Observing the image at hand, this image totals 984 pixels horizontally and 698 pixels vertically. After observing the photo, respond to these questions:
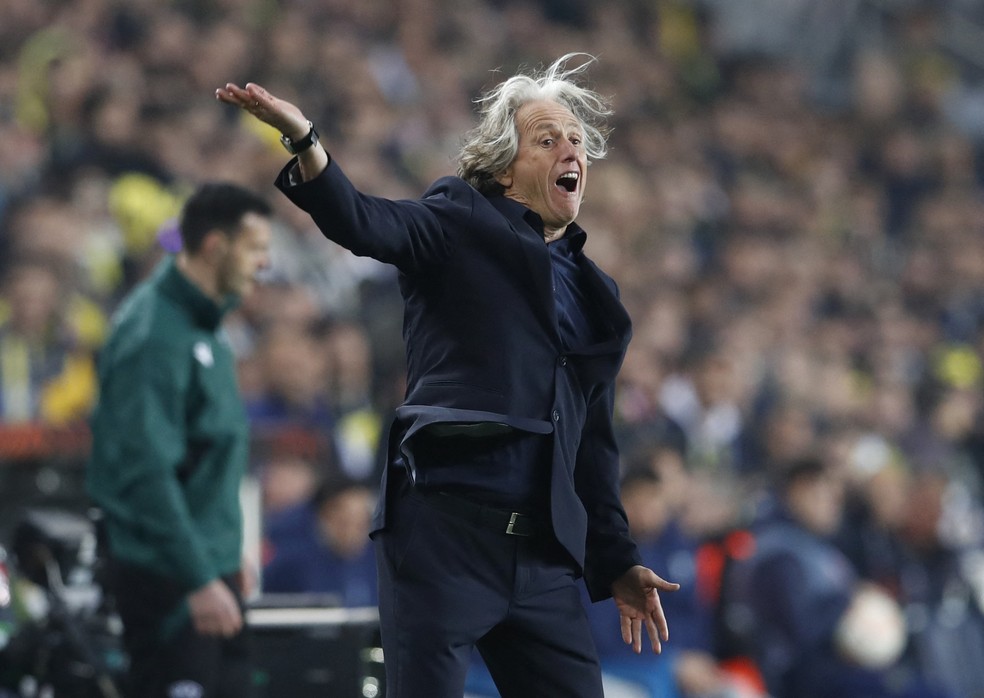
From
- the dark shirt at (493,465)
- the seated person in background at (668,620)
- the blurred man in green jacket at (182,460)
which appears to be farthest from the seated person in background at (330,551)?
the dark shirt at (493,465)

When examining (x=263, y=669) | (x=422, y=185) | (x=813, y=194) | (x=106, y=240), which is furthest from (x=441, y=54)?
(x=263, y=669)

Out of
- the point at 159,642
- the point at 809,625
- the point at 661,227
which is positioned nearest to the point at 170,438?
the point at 159,642

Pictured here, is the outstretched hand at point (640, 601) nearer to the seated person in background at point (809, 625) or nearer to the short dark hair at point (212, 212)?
the short dark hair at point (212, 212)

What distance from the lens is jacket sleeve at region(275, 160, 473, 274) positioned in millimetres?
2654

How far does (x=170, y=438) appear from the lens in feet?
13.8

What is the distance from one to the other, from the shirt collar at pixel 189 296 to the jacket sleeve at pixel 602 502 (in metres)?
1.59

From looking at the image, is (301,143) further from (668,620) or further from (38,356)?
(38,356)

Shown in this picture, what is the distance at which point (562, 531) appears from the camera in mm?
2975

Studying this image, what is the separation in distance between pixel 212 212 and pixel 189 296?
0.27 metres

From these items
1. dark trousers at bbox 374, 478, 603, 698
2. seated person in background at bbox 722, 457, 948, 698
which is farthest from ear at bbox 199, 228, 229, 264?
seated person in background at bbox 722, 457, 948, 698

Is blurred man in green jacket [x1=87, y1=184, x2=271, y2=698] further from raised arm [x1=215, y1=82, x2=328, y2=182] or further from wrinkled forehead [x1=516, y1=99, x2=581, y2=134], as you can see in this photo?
raised arm [x1=215, y1=82, x2=328, y2=182]

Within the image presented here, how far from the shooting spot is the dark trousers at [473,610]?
2.85 m

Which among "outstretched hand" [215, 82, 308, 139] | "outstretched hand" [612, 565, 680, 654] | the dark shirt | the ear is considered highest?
the ear

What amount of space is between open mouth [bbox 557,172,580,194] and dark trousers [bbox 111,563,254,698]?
175 centimetres
